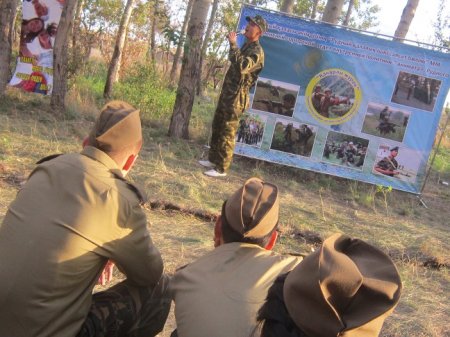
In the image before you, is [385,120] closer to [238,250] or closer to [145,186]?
[145,186]

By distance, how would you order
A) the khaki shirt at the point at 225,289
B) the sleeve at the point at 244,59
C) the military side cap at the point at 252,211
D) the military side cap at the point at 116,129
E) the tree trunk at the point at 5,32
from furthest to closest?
the tree trunk at the point at 5,32 < the sleeve at the point at 244,59 < the military side cap at the point at 116,129 < the military side cap at the point at 252,211 < the khaki shirt at the point at 225,289

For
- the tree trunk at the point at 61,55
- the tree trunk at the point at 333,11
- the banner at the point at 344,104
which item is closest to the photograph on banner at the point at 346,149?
the banner at the point at 344,104

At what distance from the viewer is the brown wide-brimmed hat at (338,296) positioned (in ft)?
3.57

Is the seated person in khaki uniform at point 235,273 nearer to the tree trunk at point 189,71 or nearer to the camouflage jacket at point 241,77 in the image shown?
the camouflage jacket at point 241,77

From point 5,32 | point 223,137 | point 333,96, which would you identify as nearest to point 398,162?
point 333,96

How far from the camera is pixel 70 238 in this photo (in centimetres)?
176

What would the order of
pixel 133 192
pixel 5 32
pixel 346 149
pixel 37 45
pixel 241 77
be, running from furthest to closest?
pixel 37 45 < pixel 5 32 < pixel 346 149 < pixel 241 77 < pixel 133 192

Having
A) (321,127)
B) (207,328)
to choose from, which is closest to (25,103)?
(321,127)

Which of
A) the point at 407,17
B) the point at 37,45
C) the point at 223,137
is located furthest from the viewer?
the point at 407,17

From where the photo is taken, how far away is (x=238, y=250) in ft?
5.57

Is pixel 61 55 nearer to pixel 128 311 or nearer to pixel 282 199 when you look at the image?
pixel 282 199

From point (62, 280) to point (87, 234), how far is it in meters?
0.19

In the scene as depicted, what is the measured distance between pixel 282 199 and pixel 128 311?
3957 mm

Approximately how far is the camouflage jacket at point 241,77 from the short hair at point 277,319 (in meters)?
4.83
